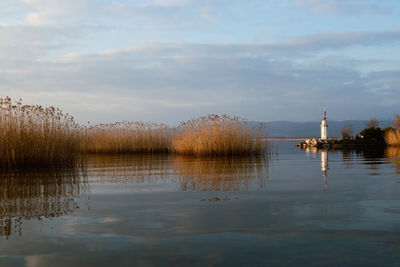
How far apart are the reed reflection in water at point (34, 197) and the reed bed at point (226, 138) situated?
738 cm

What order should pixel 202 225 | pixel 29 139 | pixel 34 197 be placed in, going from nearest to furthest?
pixel 202 225 → pixel 34 197 → pixel 29 139

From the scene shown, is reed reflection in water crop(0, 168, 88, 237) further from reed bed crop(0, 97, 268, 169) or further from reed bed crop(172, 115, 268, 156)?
reed bed crop(172, 115, 268, 156)

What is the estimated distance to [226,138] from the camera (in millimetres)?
14125

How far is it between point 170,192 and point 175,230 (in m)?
2.28

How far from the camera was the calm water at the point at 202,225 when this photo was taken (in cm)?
255

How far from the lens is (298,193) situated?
5223 mm

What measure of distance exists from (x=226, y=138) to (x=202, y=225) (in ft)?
35.3

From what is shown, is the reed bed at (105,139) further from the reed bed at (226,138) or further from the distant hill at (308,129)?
the distant hill at (308,129)

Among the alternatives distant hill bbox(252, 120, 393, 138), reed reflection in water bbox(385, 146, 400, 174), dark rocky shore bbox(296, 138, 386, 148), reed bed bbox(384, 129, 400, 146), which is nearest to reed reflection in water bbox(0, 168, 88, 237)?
reed reflection in water bbox(385, 146, 400, 174)

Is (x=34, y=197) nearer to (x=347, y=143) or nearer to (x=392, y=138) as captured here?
(x=392, y=138)

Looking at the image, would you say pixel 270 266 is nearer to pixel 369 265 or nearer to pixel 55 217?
pixel 369 265

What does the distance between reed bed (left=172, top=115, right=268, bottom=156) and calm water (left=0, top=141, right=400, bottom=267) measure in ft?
26.3

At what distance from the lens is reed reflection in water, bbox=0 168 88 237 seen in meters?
3.83

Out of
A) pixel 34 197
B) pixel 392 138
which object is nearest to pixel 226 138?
pixel 34 197
